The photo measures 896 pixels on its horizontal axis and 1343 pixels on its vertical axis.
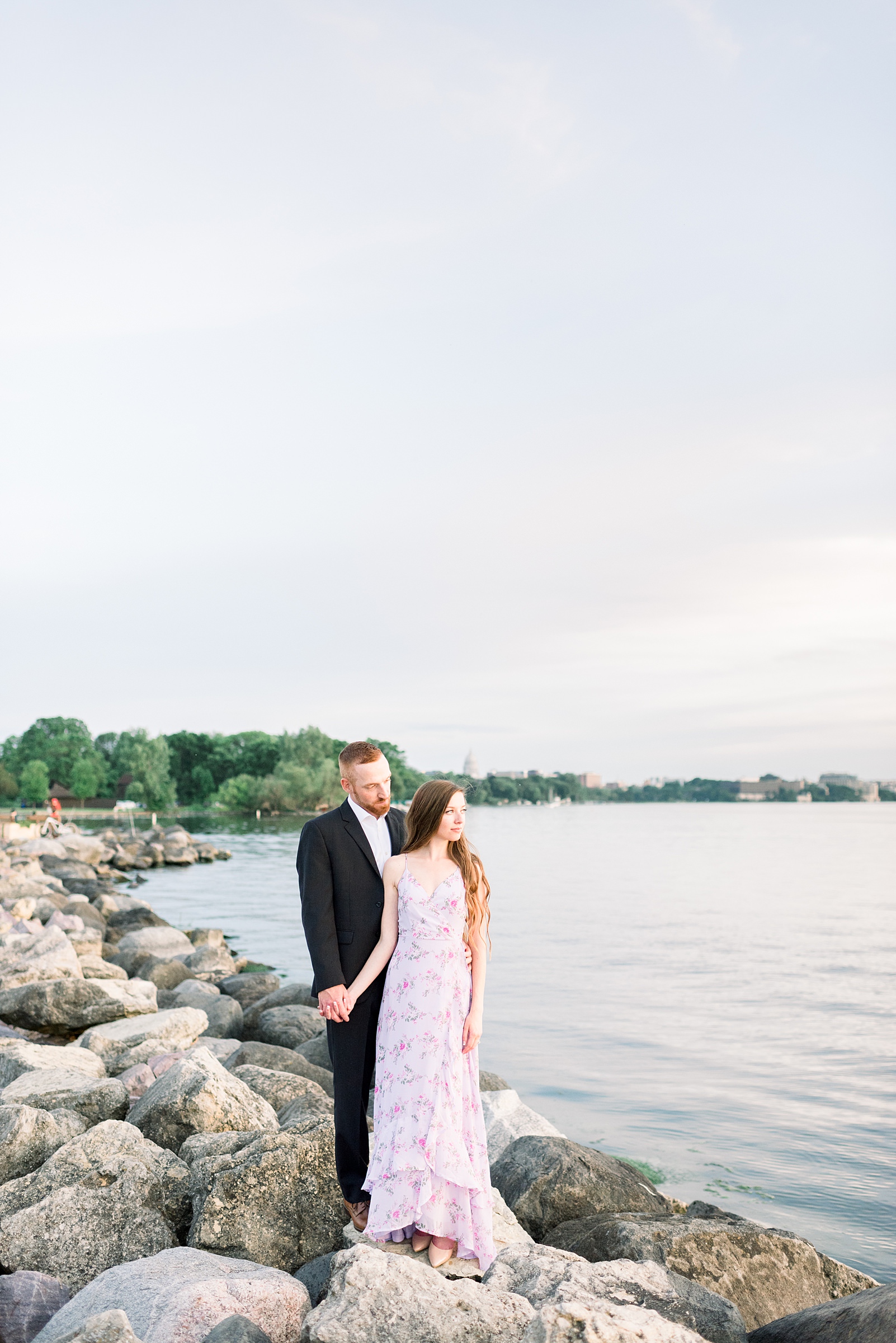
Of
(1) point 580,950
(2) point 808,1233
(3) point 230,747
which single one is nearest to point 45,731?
(3) point 230,747

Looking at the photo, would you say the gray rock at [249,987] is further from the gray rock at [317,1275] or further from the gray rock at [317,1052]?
the gray rock at [317,1275]

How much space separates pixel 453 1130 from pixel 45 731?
123507 millimetres

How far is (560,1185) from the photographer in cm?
561

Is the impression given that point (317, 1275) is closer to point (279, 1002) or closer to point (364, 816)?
point (364, 816)

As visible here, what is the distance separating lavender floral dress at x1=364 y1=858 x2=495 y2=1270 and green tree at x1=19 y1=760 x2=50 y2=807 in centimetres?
10578

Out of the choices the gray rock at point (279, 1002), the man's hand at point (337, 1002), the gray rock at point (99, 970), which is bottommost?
the gray rock at point (279, 1002)

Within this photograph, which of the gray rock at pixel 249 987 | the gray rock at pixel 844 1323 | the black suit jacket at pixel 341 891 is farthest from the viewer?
the gray rock at pixel 249 987

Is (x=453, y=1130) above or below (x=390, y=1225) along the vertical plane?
above

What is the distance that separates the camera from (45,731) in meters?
118

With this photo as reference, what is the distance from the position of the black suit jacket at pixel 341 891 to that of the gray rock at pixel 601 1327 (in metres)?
1.68

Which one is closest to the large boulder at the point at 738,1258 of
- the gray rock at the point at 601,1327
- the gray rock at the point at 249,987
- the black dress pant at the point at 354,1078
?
the black dress pant at the point at 354,1078

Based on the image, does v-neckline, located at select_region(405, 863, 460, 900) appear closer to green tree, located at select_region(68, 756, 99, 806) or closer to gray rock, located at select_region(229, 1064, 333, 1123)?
gray rock, located at select_region(229, 1064, 333, 1123)

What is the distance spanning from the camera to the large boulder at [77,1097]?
6012mm

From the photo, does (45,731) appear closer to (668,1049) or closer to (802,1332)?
(668,1049)
